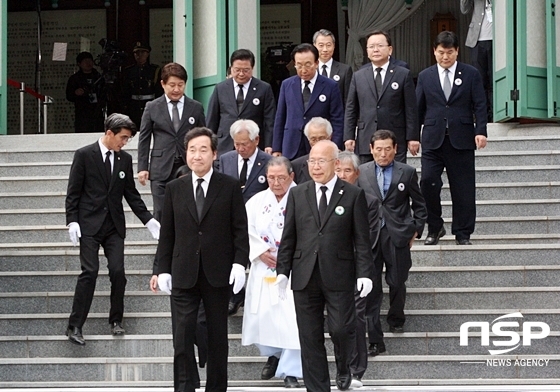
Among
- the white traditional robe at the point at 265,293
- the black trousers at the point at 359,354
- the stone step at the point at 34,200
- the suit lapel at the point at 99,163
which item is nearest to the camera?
the black trousers at the point at 359,354

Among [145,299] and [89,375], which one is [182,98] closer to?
[145,299]

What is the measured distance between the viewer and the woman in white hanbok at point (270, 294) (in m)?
9.63

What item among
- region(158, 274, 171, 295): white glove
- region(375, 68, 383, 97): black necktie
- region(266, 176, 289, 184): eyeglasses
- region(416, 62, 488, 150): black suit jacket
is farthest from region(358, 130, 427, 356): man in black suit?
region(158, 274, 171, 295): white glove

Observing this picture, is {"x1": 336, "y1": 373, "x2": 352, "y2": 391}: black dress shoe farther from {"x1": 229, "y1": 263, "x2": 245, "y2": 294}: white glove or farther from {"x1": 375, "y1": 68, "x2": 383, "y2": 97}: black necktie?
{"x1": 375, "y1": 68, "x2": 383, "y2": 97}: black necktie

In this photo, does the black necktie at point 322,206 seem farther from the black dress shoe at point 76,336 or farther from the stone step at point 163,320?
the black dress shoe at point 76,336

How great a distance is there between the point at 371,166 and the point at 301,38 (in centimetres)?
1119

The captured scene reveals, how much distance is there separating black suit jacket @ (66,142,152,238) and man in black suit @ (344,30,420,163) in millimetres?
→ 1986

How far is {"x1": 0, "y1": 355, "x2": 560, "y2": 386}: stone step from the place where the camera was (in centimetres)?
980

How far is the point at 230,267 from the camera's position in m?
8.83

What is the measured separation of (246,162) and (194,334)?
2174 mm

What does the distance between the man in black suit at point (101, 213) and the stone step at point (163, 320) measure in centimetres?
26

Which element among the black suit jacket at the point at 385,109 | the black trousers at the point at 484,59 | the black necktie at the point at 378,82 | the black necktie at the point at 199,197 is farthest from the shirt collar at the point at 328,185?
the black trousers at the point at 484,59

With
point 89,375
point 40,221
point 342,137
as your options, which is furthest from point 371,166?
point 40,221

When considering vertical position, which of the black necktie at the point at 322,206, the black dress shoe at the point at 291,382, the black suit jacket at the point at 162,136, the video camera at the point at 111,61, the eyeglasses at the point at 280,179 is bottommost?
the black dress shoe at the point at 291,382
